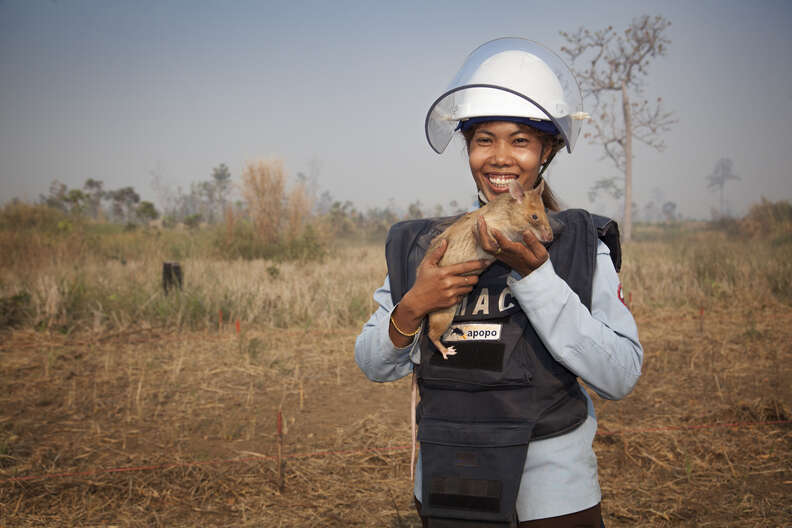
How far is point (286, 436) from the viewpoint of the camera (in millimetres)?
4867

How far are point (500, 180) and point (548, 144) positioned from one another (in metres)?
0.25

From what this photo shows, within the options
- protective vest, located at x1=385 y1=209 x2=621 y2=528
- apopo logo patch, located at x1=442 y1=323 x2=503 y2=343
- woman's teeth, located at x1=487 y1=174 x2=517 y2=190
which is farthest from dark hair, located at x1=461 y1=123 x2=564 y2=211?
apopo logo patch, located at x1=442 y1=323 x2=503 y2=343

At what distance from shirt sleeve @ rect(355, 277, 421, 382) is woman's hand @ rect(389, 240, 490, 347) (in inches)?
3.6

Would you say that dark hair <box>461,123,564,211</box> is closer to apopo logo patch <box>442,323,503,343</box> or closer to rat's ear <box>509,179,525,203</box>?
rat's ear <box>509,179,525,203</box>

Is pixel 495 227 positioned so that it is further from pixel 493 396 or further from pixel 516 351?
pixel 493 396

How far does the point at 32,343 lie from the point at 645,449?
7.62 metres

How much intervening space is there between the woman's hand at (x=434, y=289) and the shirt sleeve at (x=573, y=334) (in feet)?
0.46

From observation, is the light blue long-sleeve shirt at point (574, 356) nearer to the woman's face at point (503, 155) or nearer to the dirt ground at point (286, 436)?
the woman's face at point (503, 155)

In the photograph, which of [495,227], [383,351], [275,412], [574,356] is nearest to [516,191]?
[495,227]

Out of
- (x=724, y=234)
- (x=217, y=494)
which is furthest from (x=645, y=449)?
(x=724, y=234)

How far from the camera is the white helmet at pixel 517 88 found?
174 centimetres

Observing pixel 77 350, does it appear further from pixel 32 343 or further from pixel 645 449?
pixel 645 449

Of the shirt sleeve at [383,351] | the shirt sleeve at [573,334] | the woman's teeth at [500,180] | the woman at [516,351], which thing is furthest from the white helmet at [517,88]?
the shirt sleeve at [383,351]

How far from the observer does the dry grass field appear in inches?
147
